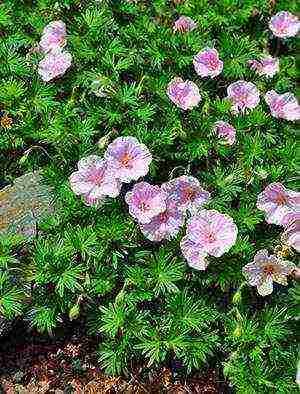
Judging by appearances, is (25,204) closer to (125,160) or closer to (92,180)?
(92,180)

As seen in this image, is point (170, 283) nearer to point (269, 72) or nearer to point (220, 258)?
point (220, 258)

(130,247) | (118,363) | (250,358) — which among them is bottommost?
(250,358)

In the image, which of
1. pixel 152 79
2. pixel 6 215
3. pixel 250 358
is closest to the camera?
pixel 250 358

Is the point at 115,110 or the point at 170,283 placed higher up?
the point at 115,110

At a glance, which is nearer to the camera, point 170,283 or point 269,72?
point 170,283

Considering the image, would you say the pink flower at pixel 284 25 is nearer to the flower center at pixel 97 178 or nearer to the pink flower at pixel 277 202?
the pink flower at pixel 277 202

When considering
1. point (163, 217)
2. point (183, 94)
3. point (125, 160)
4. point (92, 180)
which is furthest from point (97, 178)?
point (183, 94)

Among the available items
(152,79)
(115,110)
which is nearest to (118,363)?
(115,110)

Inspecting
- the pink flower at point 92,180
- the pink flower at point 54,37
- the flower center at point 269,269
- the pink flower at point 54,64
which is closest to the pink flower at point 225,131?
the pink flower at point 92,180
